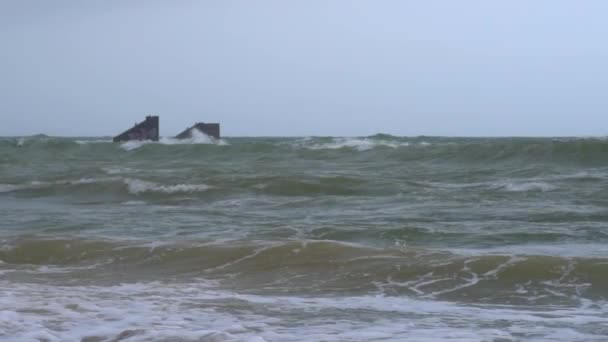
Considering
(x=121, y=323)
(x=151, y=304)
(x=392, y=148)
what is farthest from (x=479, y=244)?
(x=392, y=148)

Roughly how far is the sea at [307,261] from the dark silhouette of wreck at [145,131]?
63.1 feet

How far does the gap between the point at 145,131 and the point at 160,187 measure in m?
20.1

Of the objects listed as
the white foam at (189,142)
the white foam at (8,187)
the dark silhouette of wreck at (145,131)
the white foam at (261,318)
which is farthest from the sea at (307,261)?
the dark silhouette of wreck at (145,131)

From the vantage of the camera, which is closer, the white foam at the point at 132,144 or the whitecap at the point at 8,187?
the whitecap at the point at 8,187

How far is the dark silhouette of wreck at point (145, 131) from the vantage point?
32.5 metres

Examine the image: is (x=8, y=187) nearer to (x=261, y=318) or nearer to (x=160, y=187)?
(x=160, y=187)

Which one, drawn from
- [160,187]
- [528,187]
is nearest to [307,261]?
[528,187]

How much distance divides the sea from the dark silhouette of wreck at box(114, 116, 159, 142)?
19.2m

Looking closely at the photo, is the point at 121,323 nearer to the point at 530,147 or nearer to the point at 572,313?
the point at 572,313

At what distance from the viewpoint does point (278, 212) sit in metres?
9.73

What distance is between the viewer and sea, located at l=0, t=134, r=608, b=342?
12.9 ft

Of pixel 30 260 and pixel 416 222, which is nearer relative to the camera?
pixel 30 260

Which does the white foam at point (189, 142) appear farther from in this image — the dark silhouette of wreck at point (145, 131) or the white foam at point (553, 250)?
the white foam at point (553, 250)

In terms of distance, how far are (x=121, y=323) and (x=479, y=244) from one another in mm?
3679
